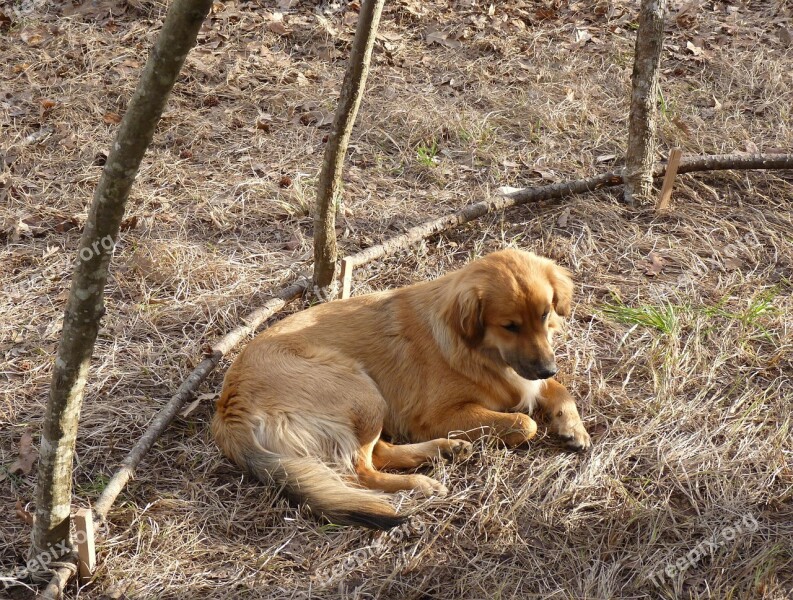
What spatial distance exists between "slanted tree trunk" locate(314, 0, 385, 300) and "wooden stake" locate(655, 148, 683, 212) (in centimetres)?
262

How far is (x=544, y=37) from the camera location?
862cm

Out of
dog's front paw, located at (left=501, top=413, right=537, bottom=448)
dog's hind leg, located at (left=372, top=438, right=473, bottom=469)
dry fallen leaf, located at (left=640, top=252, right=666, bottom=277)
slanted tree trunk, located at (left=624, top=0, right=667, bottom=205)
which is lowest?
dog's hind leg, located at (left=372, top=438, right=473, bottom=469)

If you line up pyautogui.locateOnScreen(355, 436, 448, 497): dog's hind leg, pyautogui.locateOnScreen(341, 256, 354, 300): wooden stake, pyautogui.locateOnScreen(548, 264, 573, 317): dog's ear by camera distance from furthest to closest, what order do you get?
pyautogui.locateOnScreen(341, 256, 354, 300): wooden stake, pyautogui.locateOnScreen(548, 264, 573, 317): dog's ear, pyautogui.locateOnScreen(355, 436, 448, 497): dog's hind leg

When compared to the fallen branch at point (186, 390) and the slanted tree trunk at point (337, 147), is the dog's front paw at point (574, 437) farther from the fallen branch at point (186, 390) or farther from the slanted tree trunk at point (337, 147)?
the fallen branch at point (186, 390)

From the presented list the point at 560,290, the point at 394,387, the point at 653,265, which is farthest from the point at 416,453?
the point at 653,265

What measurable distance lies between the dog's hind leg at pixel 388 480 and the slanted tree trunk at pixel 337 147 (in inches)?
60.3

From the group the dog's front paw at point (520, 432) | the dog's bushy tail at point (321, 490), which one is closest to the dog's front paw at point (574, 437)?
the dog's front paw at point (520, 432)

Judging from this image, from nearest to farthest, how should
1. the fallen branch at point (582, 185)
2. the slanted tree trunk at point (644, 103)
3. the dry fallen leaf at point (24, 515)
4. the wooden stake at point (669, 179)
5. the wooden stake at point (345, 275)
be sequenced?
the dry fallen leaf at point (24, 515), the wooden stake at point (345, 275), the slanted tree trunk at point (644, 103), the fallen branch at point (582, 185), the wooden stake at point (669, 179)

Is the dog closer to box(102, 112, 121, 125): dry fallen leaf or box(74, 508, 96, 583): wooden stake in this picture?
box(74, 508, 96, 583): wooden stake

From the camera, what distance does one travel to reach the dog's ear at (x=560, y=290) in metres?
4.33

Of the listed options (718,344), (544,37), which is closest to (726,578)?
(718,344)

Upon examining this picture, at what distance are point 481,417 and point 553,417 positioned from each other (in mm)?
407

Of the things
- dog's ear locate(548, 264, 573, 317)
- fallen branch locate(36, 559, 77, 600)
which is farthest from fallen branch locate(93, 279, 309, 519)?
dog's ear locate(548, 264, 573, 317)

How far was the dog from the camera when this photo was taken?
389 cm
